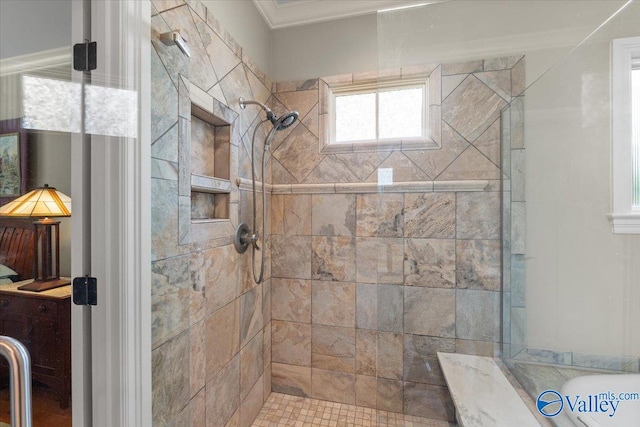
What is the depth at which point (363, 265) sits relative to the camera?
6.10 feet

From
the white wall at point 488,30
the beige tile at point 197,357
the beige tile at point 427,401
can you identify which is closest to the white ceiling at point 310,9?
the white wall at point 488,30

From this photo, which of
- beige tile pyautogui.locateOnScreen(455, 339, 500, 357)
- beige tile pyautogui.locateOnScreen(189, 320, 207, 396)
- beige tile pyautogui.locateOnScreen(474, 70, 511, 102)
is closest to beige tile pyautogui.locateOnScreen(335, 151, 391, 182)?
beige tile pyautogui.locateOnScreen(474, 70, 511, 102)

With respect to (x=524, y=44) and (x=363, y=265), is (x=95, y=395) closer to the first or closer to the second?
(x=363, y=265)

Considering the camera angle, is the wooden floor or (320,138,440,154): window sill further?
(320,138,440,154): window sill

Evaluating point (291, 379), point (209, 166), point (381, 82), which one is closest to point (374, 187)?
point (381, 82)

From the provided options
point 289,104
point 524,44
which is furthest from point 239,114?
point 524,44

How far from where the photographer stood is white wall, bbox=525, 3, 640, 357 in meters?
1.22

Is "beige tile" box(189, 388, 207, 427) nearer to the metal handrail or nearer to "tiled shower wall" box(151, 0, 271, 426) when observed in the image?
"tiled shower wall" box(151, 0, 271, 426)

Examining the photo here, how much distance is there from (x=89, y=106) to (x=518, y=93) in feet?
6.38

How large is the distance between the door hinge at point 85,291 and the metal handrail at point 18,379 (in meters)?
0.37

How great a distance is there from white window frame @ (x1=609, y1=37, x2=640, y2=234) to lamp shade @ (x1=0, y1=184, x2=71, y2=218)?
2143 mm

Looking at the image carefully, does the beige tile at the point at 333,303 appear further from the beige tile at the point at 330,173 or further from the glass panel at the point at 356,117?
the glass panel at the point at 356,117

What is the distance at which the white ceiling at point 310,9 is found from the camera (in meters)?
1.89

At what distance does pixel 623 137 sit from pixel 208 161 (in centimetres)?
189
